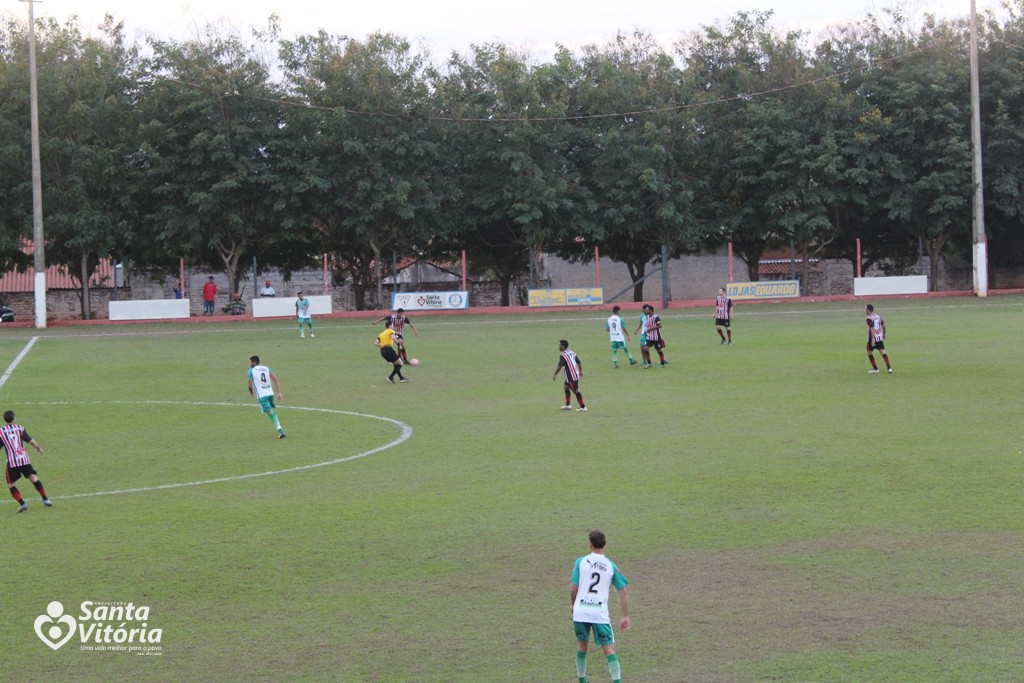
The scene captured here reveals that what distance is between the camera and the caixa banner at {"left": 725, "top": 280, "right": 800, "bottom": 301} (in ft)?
200

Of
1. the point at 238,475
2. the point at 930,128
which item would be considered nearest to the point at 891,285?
the point at 930,128

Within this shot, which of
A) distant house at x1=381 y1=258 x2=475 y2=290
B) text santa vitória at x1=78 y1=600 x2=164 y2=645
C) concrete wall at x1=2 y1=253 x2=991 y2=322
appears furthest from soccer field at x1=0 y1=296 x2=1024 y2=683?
concrete wall at x1=2 y1=253 x2=991 y2=322

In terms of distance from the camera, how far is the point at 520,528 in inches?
610

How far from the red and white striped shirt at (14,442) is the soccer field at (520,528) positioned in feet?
2.96

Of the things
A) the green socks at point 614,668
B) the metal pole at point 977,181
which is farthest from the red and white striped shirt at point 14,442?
the metal pole at point 977,181

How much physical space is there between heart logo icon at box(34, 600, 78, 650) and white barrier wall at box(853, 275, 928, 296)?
2103 inches

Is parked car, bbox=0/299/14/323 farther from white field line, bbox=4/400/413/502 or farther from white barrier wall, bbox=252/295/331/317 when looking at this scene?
white field line, bbox=4/400/413/502

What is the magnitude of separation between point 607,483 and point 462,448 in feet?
14.7

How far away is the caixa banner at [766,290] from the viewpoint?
6097 centimetres

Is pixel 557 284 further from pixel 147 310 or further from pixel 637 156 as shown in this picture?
pixel 147 310

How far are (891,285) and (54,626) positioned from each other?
54854mm

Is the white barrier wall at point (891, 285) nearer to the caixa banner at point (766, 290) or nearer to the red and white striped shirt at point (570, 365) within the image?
the caixa banner at point (766, 290)

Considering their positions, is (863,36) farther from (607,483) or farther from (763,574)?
(763,574)

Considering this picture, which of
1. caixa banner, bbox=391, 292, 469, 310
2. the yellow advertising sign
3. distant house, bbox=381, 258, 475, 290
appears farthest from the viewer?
distant house, bbox=381, 258, 475, 290
